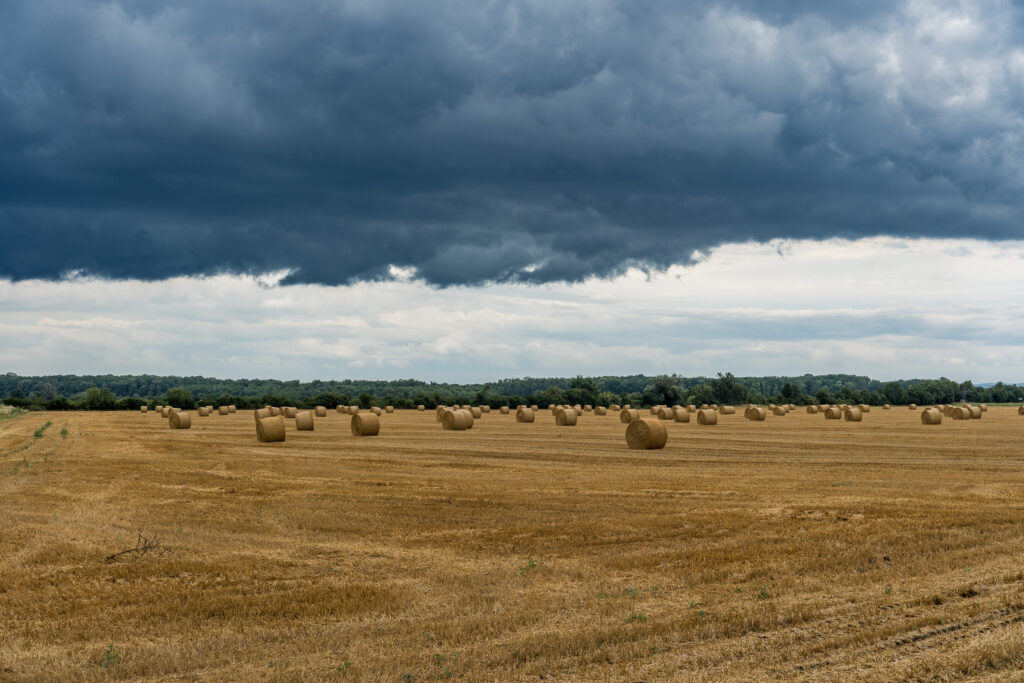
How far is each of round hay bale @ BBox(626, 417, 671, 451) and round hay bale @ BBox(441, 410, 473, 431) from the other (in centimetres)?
1610

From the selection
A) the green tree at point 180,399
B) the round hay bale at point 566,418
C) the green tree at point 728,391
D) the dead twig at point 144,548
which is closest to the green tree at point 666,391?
the green tree at point 728,391

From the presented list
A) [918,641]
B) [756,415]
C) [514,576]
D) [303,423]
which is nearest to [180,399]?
[303,423]

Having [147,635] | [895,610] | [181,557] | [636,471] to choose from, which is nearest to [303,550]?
[181,557]

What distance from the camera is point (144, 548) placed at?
1356cm

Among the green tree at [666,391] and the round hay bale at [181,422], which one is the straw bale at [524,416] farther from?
the green tree at [666,391]

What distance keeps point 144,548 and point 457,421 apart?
36994 mm

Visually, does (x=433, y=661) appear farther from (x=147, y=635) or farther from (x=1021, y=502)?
(x=1021, y=502)

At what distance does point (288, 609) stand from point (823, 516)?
10.2 meters

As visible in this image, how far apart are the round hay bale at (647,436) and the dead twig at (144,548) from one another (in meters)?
23.9

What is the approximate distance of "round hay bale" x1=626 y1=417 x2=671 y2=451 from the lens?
3541 centimetres

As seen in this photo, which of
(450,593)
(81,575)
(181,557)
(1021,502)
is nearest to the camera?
(450,593)

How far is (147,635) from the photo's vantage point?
9492mm

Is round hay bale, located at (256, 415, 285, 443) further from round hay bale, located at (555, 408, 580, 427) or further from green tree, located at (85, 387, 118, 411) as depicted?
green tree, located at (85, 387, 118, 411)

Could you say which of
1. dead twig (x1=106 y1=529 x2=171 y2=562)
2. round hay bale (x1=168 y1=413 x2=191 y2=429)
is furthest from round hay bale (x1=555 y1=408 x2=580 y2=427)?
dead twig (x1=106 y1=529 x2=171 y2=562)
